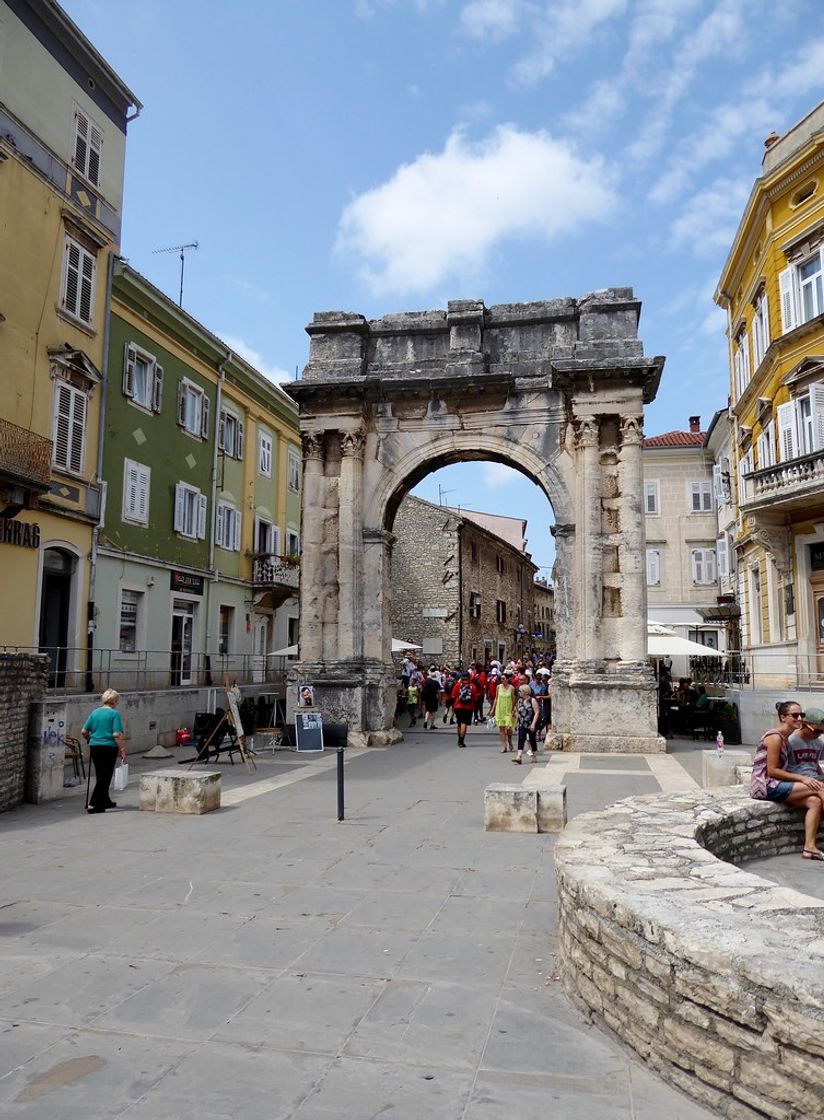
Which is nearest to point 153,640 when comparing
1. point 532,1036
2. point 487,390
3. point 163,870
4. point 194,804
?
point 487,390

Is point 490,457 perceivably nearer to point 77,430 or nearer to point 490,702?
point 490,702

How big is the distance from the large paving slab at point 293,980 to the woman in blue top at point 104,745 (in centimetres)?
99

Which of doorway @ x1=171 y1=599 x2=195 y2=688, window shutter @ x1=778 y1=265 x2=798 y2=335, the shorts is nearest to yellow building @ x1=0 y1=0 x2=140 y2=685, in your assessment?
doorway @ x1=171 y1=599 x2=195 y2=688

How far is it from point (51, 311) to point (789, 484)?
56.3 feet

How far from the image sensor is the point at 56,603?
19.3 metres

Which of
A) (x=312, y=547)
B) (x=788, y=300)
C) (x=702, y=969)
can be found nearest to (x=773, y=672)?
(x=788, y=300)

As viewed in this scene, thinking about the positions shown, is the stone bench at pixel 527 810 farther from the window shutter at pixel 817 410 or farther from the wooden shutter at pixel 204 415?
the wooden shutter at pixel 204 415

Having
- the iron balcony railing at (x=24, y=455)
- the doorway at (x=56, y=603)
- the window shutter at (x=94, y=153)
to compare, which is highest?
the window shutter at (x=94, y=153)

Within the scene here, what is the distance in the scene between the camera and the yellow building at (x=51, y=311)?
1712cm

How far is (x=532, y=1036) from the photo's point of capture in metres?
4.21

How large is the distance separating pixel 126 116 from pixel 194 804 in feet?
64.0

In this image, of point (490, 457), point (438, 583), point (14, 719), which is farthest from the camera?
point (438, 583)

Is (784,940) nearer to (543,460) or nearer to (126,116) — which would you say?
(543,460)

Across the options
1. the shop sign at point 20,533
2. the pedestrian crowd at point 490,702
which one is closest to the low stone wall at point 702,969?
the pedestrian crowd at point 490,702
